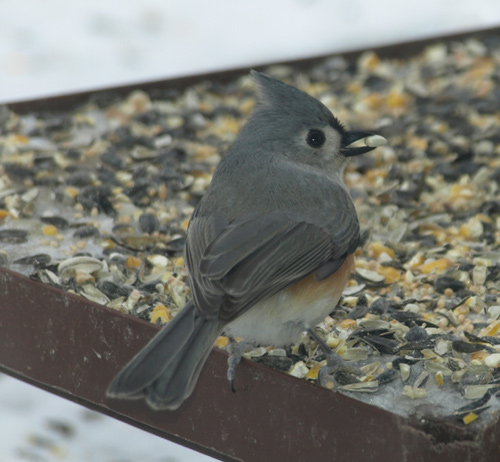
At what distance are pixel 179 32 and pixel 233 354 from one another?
4137 mm

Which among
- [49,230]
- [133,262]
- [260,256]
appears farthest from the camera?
[49,230]

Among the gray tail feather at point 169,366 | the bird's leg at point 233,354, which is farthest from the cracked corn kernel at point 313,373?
the gray tail feather at point 169,366

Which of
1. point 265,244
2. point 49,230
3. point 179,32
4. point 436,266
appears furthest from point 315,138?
point 179,32

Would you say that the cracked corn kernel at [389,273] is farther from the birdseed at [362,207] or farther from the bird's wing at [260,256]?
the bird's wing at [260,256]

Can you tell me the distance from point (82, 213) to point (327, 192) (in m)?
1.16

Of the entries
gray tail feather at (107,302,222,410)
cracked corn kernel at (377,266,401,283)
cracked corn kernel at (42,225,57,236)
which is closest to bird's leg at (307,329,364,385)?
gray tail feather at (107,302,222,410)

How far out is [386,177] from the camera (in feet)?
13.2

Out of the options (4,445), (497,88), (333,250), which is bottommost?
(4,445)

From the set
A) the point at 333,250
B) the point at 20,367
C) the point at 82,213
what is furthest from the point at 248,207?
the point at 82,213

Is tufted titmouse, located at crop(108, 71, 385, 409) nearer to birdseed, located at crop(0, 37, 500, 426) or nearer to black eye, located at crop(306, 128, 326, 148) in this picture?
black eye, located at crop(306, 128, 326, 148)

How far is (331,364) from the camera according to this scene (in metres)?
2.71

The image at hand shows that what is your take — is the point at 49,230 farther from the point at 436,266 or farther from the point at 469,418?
the point at 469,418

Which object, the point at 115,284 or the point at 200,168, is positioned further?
the point at 200,168

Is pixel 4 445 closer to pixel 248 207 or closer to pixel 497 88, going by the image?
pixel 248 207
